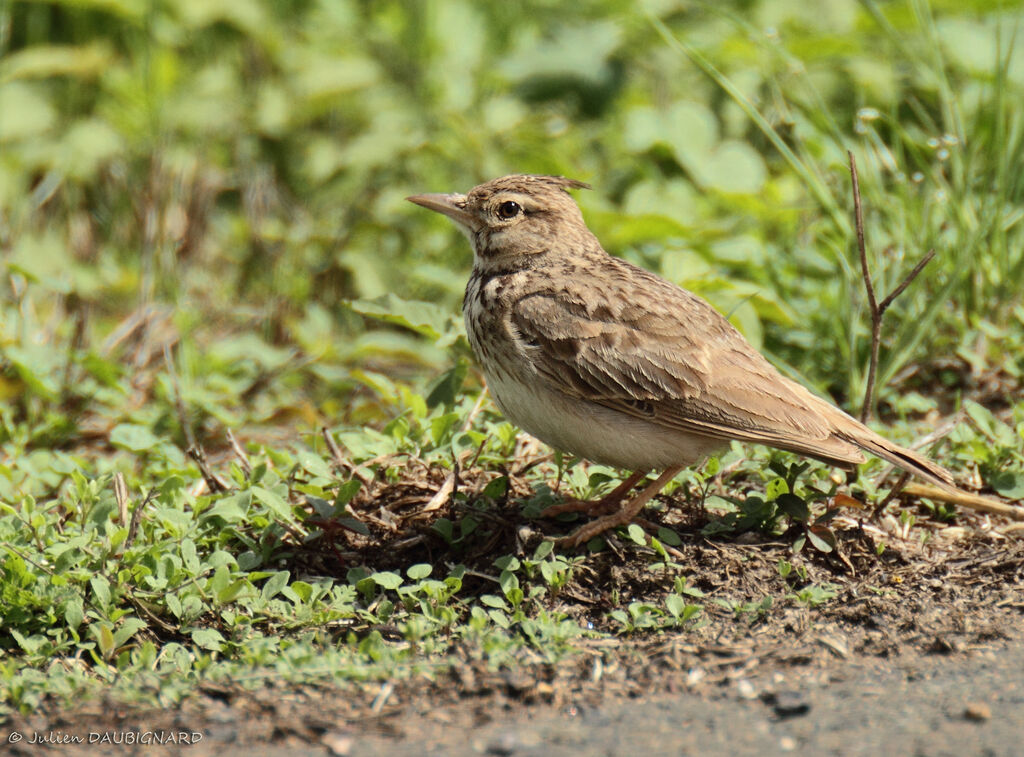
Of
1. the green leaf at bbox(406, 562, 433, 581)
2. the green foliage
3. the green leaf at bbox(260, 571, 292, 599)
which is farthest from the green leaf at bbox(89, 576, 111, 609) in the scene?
the green leaf at bbox(406, 562, 433, 581)

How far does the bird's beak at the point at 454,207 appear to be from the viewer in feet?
16.8

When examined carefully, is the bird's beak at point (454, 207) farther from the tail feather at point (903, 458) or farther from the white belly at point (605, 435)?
the tail feather at point (903, 458)

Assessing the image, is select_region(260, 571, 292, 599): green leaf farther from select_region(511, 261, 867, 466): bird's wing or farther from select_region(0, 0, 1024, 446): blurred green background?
select_region(0, 0, 1024, 446): blurred green background

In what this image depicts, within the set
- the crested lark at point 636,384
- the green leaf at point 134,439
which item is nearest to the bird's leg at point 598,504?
the crested lark at point 636,384

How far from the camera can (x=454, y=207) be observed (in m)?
5.15

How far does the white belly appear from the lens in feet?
13.8

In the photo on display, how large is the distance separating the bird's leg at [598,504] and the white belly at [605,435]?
152 millimetres

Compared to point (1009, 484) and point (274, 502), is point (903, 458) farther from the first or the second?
point (274, 502)

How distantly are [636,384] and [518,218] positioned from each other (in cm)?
110

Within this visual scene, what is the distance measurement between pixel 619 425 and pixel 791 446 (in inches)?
23.1

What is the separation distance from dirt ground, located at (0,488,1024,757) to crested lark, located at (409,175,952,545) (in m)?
0.45

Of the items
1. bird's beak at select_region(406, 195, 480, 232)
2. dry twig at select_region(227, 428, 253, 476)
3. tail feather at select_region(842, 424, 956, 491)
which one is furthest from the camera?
bird's beak at select_region(406, 195, 480, 232)

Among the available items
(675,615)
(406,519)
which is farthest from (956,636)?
(406,519)

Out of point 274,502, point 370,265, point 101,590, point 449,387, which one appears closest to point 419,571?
point 274,502
